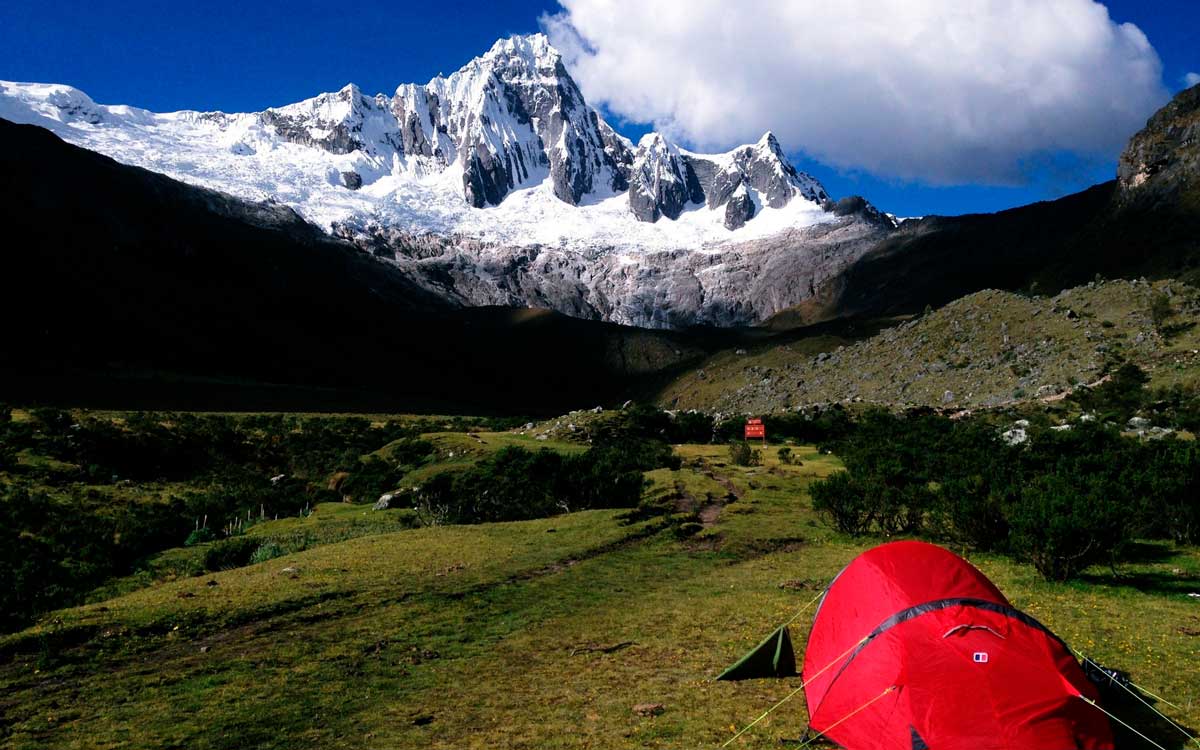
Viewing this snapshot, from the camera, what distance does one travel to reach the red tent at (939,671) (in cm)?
970

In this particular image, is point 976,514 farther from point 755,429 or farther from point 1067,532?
point 755,429

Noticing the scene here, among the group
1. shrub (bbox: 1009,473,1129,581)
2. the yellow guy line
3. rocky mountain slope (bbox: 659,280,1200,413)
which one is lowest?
the yellow guy line

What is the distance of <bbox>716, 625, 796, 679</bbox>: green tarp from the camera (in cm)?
1327

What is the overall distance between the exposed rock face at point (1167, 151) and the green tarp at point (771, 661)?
162 m

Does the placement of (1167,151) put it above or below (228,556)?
above

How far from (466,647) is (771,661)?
6.53 metres

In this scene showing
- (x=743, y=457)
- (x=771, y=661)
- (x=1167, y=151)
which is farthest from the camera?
(x=1167, y=151)

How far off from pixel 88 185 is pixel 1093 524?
23808 centimetres

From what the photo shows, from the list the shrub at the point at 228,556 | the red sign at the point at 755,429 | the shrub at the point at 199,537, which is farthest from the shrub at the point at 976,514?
the red sign at the point at 755,429

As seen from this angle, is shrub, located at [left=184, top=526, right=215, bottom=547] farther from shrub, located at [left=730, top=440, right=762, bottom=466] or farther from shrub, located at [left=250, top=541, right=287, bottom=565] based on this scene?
shrub, located at [left=730, top=440, right=762, bottom=466]

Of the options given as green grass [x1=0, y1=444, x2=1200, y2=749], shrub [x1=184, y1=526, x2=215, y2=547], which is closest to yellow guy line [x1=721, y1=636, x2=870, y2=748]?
green grass [x1=0, y1=444, x2=1200, y2=749]

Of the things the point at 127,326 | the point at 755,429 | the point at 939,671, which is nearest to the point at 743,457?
the point at 755,429

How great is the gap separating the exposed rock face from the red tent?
162 meters

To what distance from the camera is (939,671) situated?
408 inches
